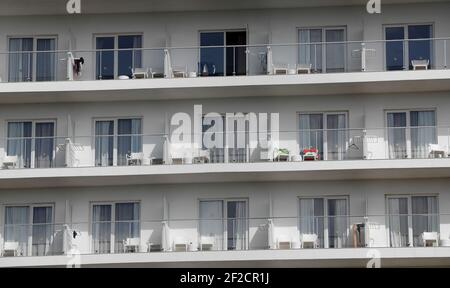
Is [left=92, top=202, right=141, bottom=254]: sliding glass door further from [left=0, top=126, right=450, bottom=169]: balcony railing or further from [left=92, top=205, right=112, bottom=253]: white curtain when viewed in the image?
[left=0, top=126, right=450, bottom=169]: balcony railing

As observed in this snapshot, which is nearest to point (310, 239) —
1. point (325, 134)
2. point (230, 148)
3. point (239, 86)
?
point (325, 134)

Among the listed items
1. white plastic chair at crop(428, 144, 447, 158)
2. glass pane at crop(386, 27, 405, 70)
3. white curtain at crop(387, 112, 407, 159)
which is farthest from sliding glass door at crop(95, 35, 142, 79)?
white plastic chair at crop(428, 144, 447, 158)

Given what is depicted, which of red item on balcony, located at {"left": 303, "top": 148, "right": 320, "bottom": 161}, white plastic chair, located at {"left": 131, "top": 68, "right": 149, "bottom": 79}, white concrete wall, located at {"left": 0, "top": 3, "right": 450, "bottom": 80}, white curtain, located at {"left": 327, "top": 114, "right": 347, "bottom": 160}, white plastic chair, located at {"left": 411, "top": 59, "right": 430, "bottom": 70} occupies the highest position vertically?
white concrete wall, located at {"left": 0, "top": 3, "right": 450, "bottom": 80}

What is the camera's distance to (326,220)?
33.6 meters

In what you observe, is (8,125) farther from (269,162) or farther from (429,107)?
(429,107)

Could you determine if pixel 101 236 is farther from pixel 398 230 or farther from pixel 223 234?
pixel 398 230

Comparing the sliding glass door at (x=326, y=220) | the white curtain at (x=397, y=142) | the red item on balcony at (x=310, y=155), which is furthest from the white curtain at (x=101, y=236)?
the white curtain at (x=397, y=142)

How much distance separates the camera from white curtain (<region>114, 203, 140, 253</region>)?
33.9m

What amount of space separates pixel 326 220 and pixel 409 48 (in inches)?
202

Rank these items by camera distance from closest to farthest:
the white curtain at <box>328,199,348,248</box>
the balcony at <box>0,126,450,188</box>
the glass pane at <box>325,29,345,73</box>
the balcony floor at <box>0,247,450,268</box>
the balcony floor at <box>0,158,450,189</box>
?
the balcony floor at <box>0,247,450,268</box>, the balcony floor at <box>0,158,450,189</box>, the balcony at <box>0,126,450,188</box>, the white curtain at <box>328,199,348,248</box>, the glass pane at <box>325,29,345,73</box>

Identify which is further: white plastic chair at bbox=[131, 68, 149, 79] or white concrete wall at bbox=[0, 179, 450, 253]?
white plastic chair at bbox=[131, 68, 149, 79]

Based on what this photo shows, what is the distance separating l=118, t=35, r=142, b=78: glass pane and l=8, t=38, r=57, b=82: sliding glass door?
183cm

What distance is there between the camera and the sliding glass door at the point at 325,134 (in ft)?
111

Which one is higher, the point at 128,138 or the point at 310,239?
the point at 128,138
